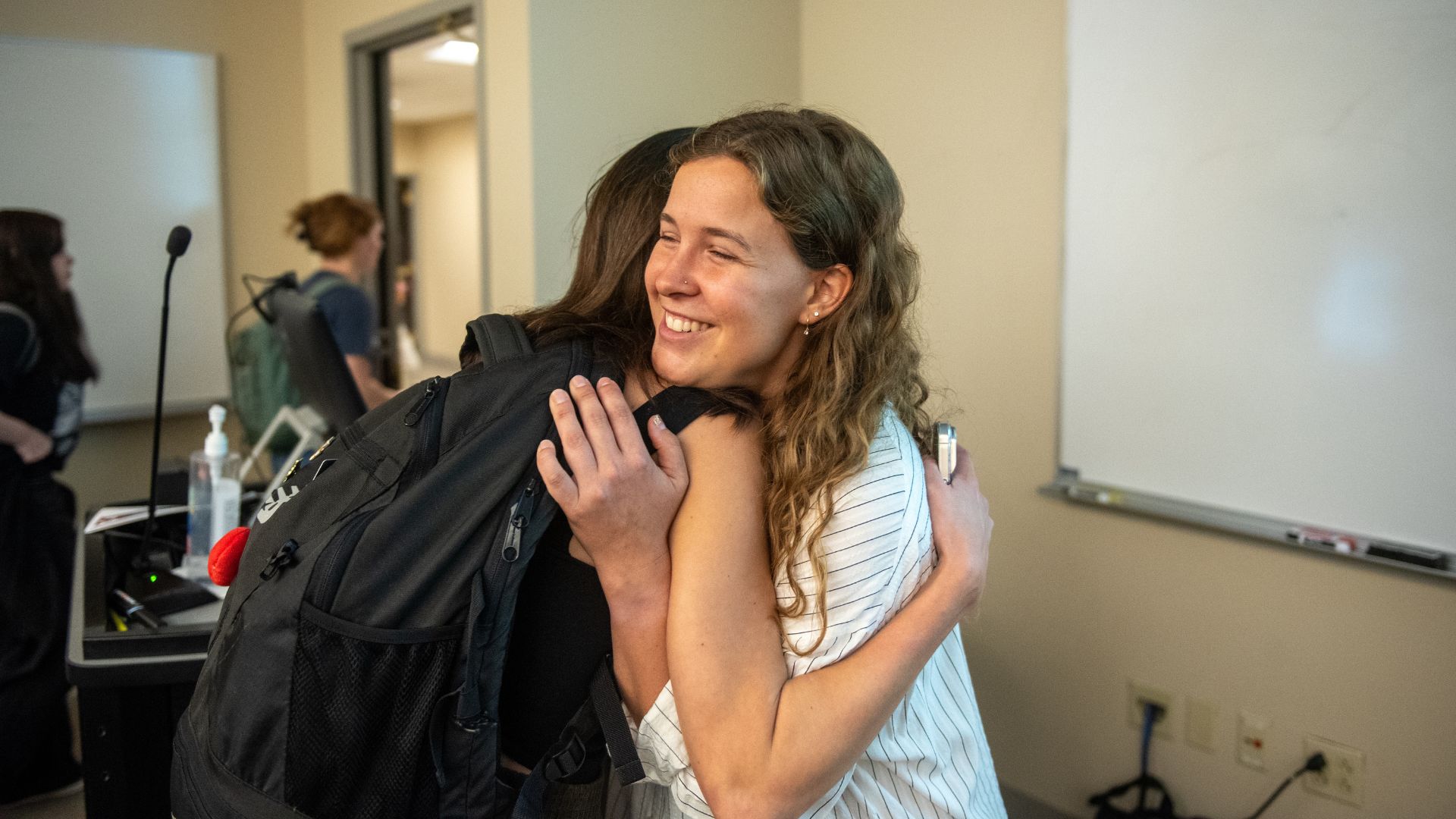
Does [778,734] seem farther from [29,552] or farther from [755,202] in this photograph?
[29,552]

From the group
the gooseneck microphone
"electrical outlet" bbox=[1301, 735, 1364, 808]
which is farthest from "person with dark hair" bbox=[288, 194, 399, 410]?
"electrical outlet" bbox=[1301, 735, 1364, 808]

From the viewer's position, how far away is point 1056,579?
2.43 m

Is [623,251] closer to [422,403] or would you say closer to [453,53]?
[422,403]

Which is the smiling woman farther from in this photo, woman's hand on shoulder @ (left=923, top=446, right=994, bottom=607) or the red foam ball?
the red foam ball

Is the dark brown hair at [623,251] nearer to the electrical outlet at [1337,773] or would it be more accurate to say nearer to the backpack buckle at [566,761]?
the backpack buckle at [566,761]

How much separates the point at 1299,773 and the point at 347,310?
2735 millimetres

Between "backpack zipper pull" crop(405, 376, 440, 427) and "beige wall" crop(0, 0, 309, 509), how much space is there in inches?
120

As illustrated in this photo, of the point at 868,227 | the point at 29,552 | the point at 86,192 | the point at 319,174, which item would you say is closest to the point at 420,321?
the point at 319,174

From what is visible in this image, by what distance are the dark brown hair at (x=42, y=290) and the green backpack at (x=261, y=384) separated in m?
0.37

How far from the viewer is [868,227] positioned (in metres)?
1.02

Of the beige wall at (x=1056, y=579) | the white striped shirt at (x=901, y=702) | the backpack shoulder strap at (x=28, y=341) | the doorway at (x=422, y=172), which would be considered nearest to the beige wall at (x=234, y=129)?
the doorway at (x=422, y=172)

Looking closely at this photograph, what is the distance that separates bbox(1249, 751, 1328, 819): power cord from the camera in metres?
1.99

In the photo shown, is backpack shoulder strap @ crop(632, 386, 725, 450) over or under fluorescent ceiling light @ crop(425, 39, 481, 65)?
under

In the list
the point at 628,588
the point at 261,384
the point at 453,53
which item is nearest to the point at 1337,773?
the point at 628,588
